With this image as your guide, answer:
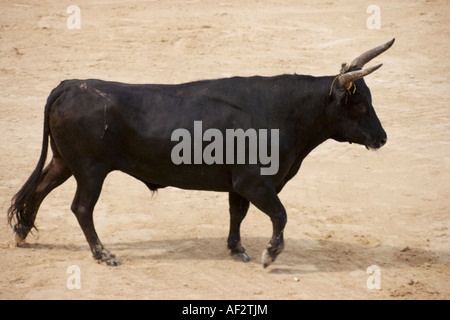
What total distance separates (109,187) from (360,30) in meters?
9.04

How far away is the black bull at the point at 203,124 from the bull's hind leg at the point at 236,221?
0.22 m

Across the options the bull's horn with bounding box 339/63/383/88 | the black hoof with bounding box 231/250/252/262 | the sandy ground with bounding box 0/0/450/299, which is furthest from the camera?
the black hoof with bounding box 231/250/252/262

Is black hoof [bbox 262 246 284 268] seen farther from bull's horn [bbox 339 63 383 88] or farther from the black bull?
bull's horn [bbox 339 63 383 88]

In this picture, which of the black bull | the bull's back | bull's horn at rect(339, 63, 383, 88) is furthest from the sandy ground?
bull's horn at rect(339, 63, 383, 88)

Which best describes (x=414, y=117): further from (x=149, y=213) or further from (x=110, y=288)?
(x=110, y=288)

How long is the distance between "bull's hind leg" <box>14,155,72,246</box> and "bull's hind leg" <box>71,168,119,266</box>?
19.7 inches

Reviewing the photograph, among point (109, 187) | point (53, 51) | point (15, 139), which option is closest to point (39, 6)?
point (53, 51)

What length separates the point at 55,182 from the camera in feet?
24.2

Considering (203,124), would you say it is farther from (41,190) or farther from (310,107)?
(41,190)

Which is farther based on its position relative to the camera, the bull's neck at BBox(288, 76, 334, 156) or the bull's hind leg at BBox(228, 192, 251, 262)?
the bull's hind leg at BBox(228, 192, 251, 262)

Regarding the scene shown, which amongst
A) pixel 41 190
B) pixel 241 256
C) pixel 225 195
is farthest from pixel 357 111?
pixel 41 190

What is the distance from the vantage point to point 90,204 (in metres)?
6.88

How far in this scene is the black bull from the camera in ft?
22.0

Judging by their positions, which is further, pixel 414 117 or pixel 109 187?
pixel 414 117
